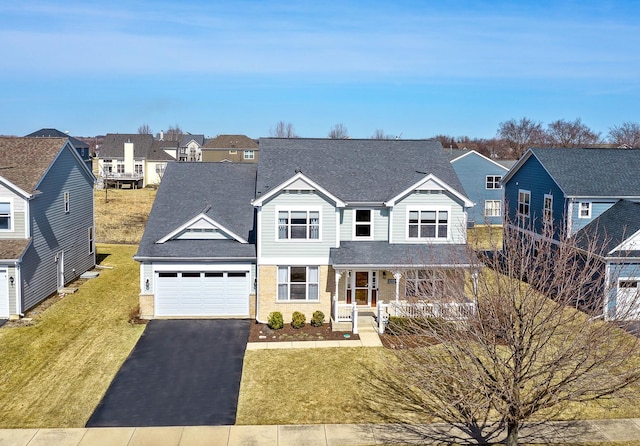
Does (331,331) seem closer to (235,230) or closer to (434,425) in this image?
(235,230)

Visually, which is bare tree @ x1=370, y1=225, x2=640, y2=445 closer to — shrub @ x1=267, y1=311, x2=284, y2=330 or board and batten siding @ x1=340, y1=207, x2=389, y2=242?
shrub @ x1=267, y1=311, x2=284, y2=330

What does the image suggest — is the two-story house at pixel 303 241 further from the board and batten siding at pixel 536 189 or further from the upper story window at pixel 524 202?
the upper story window at pixel 524 202

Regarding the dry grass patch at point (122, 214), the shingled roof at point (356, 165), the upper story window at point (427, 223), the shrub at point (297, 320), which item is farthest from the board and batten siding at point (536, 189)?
the dry grass patch at point (122, 214)

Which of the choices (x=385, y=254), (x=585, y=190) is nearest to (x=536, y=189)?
(x=585, y=190)

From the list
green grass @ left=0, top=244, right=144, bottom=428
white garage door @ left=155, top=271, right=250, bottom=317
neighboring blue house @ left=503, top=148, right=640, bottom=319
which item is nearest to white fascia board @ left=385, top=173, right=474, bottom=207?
neighboring blue house @ left=503, top=148, right=640, bottom=319

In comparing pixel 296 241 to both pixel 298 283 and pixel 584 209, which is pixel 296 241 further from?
pixel 584 209

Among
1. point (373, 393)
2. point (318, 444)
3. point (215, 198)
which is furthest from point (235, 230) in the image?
point (318, 444)
